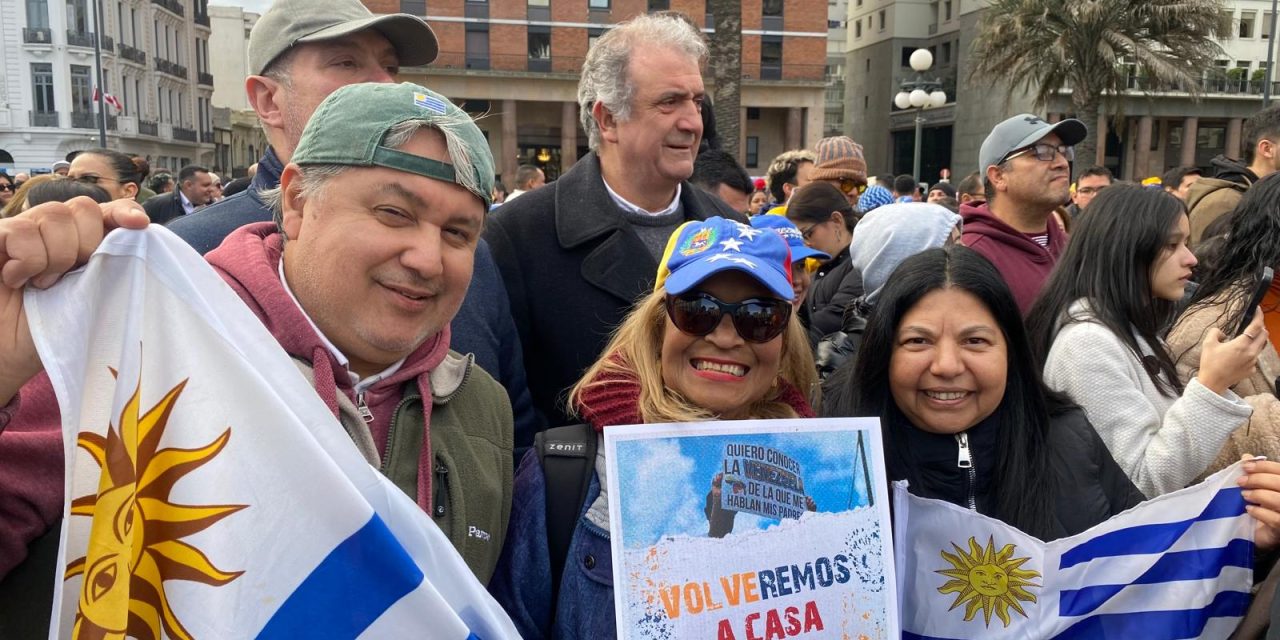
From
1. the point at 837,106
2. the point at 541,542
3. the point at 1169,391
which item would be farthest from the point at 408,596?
the point at 837,106

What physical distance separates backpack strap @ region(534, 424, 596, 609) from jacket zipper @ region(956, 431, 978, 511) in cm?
100

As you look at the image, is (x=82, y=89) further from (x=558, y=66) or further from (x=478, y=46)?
(x=558, y=66)

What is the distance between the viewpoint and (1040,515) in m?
2.33

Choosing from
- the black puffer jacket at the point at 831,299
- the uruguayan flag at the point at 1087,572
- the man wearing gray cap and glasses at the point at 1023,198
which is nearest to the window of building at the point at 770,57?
the black puffer jacket at the point at 831,299

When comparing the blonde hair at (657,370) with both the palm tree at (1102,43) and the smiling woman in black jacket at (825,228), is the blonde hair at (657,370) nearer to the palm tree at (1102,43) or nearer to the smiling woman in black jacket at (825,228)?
the smiling woman in black jacket at (825,228)

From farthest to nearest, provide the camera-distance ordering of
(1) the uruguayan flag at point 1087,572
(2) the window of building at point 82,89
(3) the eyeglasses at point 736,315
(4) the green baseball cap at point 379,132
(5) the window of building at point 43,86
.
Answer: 1. (2) the window of building at point 82,89
2. (5) the window of building at point 43,86
3. (1) the uruguayan flag at point 1087,572
4. (3) the eyeglasses at point 736,315
5. (4) the green baseball cap at point 379,132

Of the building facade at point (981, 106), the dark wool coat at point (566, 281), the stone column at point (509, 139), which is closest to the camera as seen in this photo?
the dark wool coat at point (566, 281)

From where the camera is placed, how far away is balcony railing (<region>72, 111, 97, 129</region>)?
49237 millimetres

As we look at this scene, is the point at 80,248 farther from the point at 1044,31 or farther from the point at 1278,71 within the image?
the point at 1278,71

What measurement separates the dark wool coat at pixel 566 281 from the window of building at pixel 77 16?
5676 centimetres

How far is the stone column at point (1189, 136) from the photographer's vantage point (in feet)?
155

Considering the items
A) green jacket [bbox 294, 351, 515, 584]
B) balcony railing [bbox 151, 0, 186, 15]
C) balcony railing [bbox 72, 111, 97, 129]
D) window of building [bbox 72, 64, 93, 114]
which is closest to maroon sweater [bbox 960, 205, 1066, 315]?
green jacket [bbox 294, 351, 515, 584]

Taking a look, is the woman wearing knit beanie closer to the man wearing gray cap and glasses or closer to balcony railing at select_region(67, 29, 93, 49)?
the man wearing gray cap and glasses

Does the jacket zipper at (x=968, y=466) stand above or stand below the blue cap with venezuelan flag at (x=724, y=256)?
below
